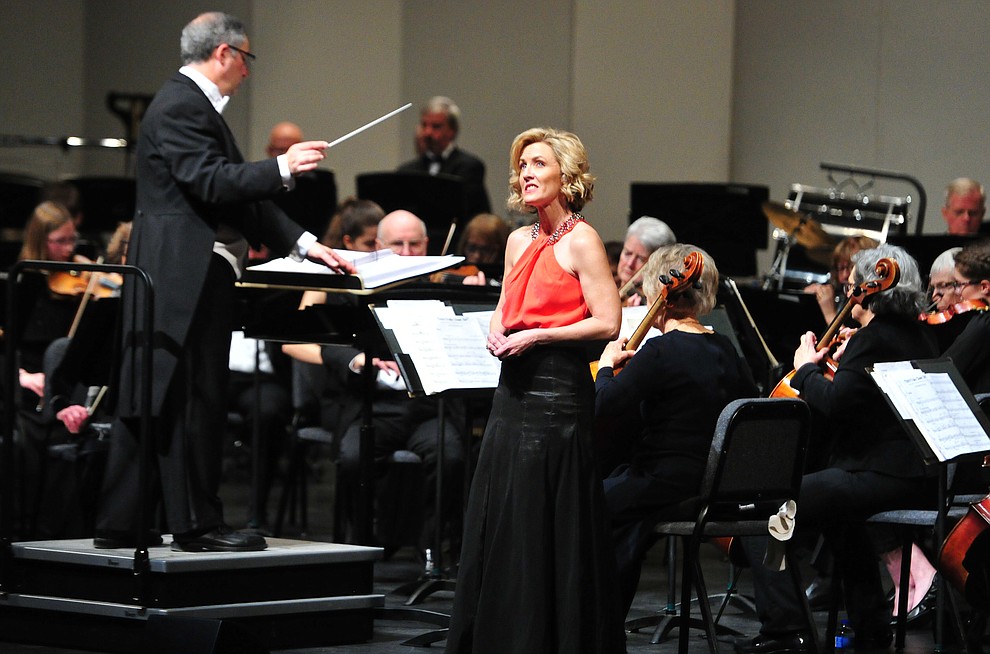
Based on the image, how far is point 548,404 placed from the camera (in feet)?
12.1

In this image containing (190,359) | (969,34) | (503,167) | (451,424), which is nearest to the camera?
(190,359)

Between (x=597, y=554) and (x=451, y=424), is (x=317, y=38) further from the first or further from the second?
(x=597, y=554)

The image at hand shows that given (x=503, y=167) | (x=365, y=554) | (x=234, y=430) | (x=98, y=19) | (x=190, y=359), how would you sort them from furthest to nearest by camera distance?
(x=98, y=19) → (x=503, y=167) → (x=234, y=430) → (x=365, y=554) → (x=190, y=359)

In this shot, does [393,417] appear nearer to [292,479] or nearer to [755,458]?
[292,479]

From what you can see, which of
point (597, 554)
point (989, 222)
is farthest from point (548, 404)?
point (989, 222)

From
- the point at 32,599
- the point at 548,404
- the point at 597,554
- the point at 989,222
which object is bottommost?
the point at 32,599

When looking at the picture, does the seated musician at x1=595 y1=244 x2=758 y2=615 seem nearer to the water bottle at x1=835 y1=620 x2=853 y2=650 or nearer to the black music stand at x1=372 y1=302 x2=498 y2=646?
the black music stand at x1=372 y1=302 x2=498 y2=646

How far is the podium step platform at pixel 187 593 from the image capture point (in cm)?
409

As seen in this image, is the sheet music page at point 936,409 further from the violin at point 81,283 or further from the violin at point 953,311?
the violin at point 81,283

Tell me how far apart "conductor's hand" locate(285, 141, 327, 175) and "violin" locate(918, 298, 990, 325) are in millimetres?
2090

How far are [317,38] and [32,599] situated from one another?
5.93 metres

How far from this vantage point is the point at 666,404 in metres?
4.24

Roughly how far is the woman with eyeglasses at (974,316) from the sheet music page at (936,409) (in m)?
0.48

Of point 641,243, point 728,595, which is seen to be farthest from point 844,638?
point 641,243
